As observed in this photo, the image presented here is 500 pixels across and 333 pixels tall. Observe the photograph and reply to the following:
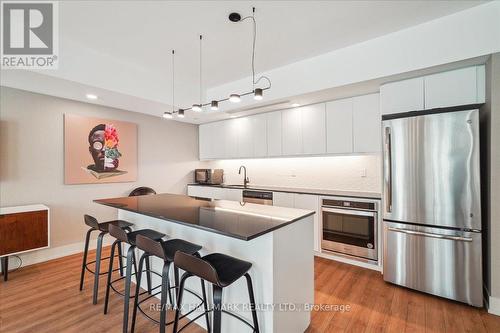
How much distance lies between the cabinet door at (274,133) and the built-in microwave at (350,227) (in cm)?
127

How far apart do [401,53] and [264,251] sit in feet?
8.28

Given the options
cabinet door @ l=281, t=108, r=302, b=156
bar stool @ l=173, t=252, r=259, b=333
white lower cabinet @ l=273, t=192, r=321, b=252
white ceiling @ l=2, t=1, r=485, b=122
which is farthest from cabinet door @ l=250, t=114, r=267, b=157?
bar stool @ l=173, t=252, r=259, b=333

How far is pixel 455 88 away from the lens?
7.81 feet

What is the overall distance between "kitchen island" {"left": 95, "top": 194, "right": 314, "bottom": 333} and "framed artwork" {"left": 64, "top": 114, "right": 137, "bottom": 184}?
2104 millimetres

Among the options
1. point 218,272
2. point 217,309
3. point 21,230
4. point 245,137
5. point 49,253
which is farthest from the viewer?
point 245,137

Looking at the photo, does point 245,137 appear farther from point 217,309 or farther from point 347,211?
point 217,309

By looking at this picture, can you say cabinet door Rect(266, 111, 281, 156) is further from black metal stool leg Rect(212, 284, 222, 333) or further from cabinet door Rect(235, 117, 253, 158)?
black metal stool leg Rect(212, 284, 222, 333)

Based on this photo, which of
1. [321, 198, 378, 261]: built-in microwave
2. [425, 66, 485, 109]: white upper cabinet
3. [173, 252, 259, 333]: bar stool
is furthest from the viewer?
[321, 198, 378, 261]: built-in microwave

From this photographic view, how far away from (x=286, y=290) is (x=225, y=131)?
3692 millimetres

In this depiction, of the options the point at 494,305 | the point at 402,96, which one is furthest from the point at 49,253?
the point at 494,305

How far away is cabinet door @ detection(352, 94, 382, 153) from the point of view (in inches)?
120

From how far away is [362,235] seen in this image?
3.03 m

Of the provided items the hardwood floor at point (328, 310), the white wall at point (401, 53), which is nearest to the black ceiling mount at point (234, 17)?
the white wall at point (401, 53)

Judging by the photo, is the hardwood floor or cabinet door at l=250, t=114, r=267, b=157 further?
cabinet door at l=250, t=114, r=267, b=157
